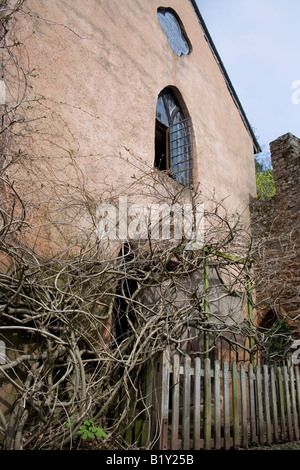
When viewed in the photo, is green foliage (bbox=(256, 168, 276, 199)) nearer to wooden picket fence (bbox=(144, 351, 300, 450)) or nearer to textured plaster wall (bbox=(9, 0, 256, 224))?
textured plaster wall (bbox=(9, 0, 256, 224))

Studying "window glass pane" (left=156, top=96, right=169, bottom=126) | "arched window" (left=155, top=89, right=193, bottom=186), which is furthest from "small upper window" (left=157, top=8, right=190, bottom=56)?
A: "window glass pane" (left=156, top=96, right=169, bottom=126)

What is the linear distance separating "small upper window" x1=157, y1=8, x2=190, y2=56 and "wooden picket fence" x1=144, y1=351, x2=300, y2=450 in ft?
22.1

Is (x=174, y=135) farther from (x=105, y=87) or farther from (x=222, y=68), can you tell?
(x=222, y=68)

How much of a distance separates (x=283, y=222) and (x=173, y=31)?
5143 millimetres

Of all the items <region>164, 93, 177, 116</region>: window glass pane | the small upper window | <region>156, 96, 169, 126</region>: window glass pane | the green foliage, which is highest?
the green foliage

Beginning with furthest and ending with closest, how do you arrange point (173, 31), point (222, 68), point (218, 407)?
1. point (222, 68)
2. point (173, 31)
3. point (218, 407)

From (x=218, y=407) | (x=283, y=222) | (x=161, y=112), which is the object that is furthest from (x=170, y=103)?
(x=218, y=407)

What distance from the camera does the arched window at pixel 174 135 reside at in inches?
281

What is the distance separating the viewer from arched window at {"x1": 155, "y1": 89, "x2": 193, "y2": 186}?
7.13 m

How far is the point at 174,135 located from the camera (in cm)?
744

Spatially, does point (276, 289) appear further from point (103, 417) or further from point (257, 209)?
point (103, 417)
